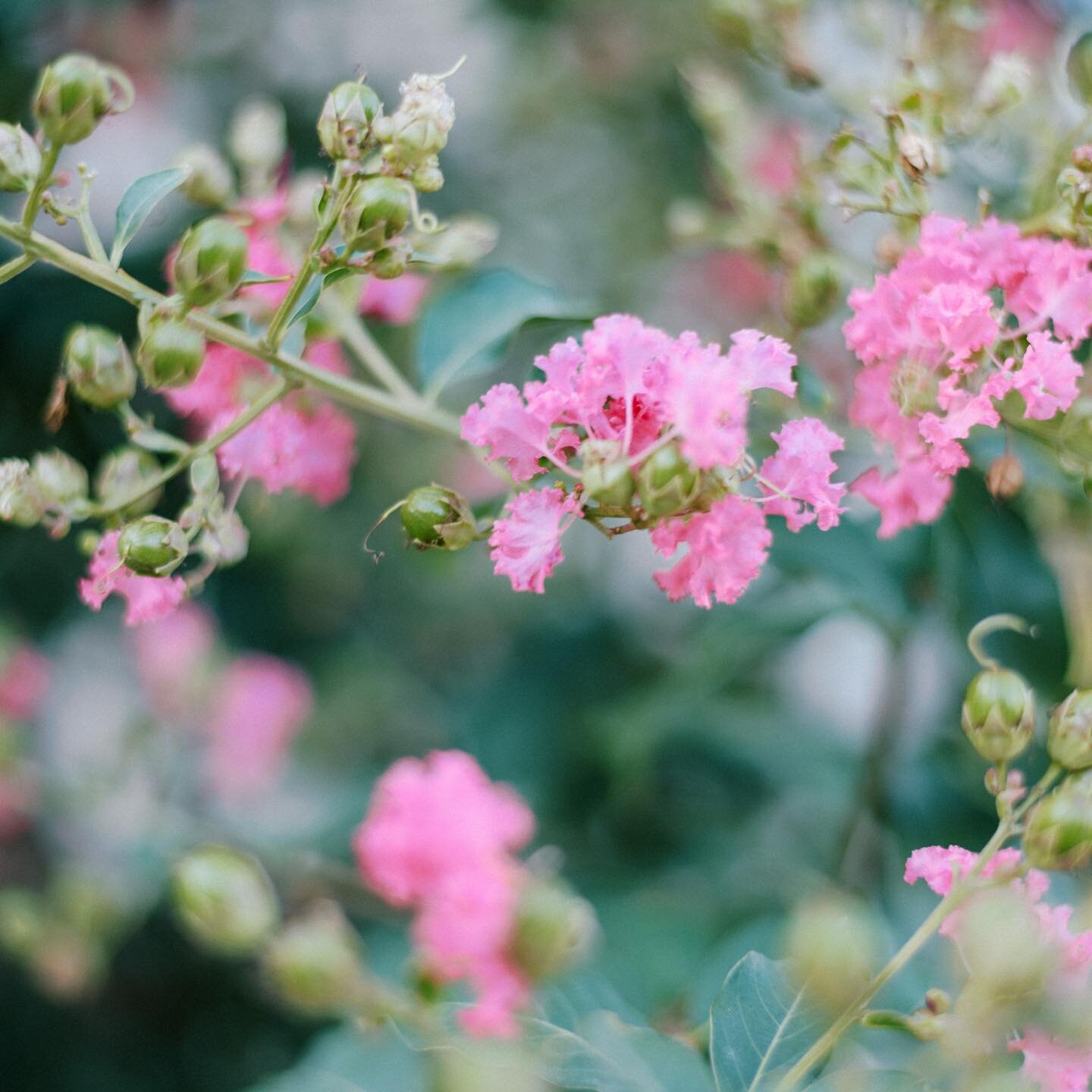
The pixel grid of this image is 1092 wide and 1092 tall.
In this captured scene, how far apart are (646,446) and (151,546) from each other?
0.28 m

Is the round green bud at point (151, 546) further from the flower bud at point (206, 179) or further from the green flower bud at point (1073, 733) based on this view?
the green flower bud at point (1073, 733)

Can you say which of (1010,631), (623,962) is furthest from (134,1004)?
(1010,631)

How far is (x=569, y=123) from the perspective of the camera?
1895 mm

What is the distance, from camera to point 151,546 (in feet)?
2.08

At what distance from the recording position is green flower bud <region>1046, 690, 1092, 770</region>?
56 centimetres

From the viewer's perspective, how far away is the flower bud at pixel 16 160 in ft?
1.96

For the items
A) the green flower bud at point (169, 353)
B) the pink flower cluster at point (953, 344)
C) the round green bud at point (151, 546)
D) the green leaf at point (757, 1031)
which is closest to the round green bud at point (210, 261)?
the green flower bud at point (169, 353)

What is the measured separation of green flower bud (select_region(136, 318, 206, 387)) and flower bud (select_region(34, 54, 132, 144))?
0.34 feet

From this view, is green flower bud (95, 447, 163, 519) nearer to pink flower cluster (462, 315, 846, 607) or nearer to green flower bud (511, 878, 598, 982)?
pink flower cluster (462, 315, 846, 607)

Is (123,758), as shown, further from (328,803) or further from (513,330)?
(513,330)

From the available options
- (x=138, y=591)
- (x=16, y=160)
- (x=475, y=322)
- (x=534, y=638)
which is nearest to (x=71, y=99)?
(x=16, y=160)

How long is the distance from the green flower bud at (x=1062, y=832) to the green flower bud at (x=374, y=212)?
441mm

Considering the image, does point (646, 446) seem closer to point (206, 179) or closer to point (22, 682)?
point (206, 179)

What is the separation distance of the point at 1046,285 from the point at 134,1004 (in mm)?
1507
